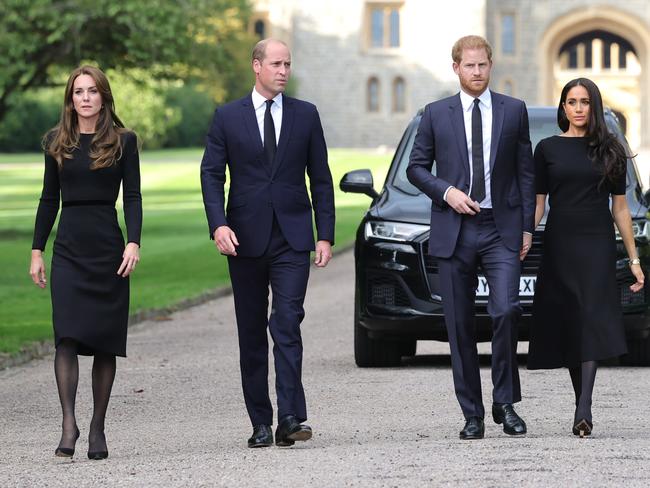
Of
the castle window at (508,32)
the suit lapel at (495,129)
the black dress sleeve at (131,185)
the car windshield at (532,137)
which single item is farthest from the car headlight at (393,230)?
the castle window at (508,32)

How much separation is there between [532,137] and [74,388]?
200 inches

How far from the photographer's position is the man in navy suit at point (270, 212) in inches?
291

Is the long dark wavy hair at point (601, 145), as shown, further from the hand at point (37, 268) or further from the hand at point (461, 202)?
the hand at point (37, 268)

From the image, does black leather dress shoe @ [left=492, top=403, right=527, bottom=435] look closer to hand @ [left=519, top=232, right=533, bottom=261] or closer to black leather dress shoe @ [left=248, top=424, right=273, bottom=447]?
hand @ [left=519, top=232, right=533, bottom=261]

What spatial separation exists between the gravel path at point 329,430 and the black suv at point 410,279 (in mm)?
275

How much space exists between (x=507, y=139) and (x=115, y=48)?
22.7 metres

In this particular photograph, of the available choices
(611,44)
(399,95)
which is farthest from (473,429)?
(611,44)

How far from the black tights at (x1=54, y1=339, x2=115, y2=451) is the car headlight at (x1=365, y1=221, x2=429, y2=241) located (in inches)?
137

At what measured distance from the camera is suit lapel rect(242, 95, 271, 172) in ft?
24.5

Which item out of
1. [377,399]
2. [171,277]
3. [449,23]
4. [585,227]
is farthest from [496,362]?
[449,23]

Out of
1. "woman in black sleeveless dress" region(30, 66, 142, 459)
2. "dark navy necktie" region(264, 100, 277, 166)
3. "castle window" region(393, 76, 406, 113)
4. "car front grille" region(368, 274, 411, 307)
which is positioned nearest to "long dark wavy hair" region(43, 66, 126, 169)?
"woman in black sleeveless dress" region(30, 66, 142, 459)

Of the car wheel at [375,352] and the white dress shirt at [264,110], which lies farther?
the car wheel at [375,352]

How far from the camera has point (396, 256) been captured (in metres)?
10.5

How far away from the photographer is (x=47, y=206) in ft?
24.3
